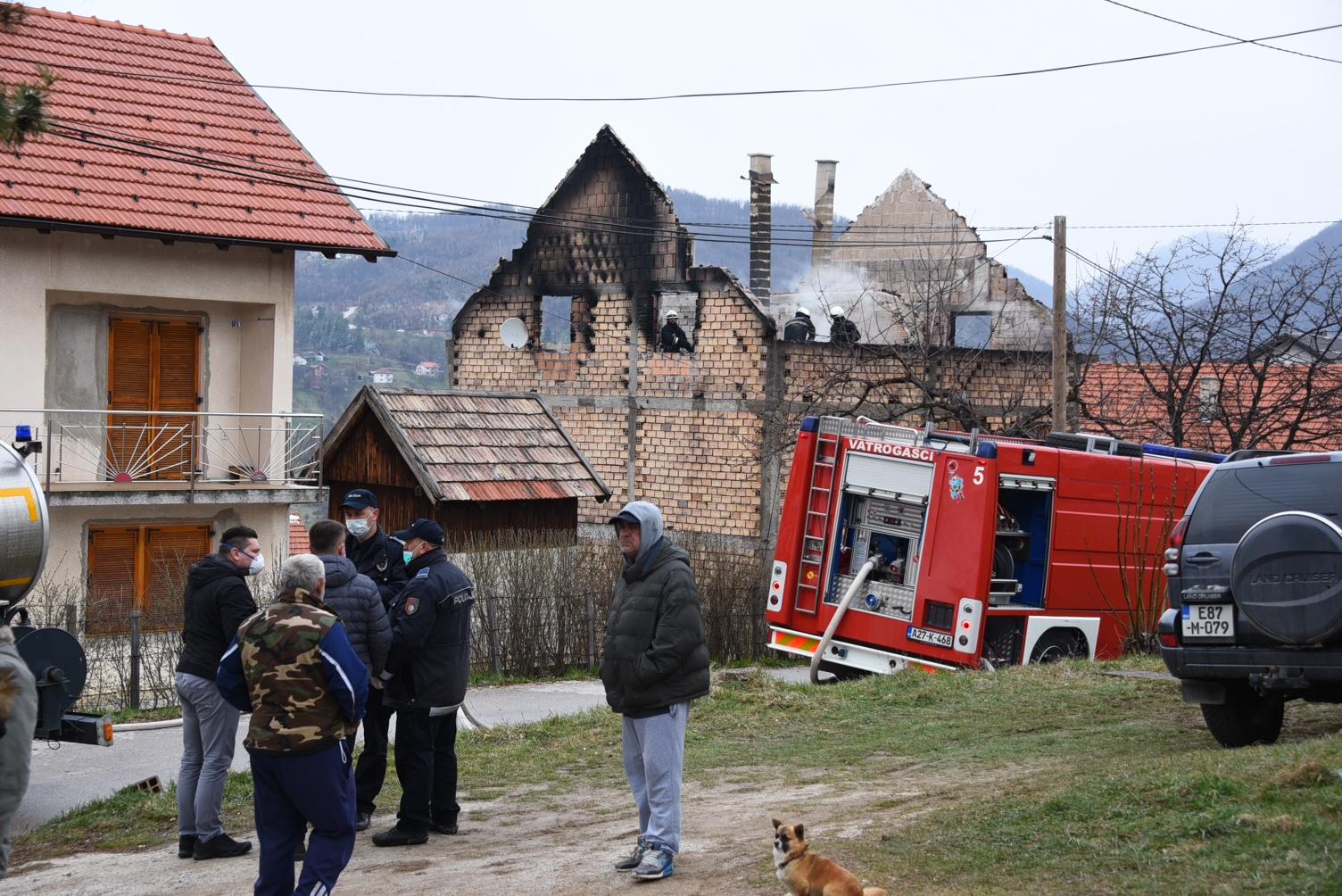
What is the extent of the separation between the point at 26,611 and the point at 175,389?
37.9 ft

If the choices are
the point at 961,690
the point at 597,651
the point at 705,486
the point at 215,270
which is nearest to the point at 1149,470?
the point at 961,690

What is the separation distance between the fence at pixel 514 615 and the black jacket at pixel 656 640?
8.28m

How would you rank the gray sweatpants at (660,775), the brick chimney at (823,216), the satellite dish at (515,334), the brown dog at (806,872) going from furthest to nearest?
the brick chimney at (823,216) < the satellite dish at (515,334) < the gray sweatpants at (660,775) < the brown dog at (806,872)

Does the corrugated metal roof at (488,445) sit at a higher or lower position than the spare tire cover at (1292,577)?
lower

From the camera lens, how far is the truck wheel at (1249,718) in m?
9.87

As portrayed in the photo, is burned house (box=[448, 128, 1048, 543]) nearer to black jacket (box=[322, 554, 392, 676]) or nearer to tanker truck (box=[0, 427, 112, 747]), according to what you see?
tanker truck (box=[0, 427, 112, 747])

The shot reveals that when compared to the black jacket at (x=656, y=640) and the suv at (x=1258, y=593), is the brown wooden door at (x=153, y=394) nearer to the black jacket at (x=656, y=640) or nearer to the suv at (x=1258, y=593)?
the black jacket at (x=656, y=640)

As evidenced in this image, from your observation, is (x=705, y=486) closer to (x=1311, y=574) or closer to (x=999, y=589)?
(x=999, y=589)

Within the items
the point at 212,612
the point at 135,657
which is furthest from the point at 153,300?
the point at 212,612

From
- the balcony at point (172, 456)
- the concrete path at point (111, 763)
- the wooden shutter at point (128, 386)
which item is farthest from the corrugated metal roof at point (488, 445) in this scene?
the concrete path at point (111, 763)

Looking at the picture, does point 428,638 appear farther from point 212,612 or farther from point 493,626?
point 493,626

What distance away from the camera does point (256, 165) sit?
72.2ft

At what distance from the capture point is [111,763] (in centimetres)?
1257

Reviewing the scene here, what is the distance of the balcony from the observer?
19984 millimetres
